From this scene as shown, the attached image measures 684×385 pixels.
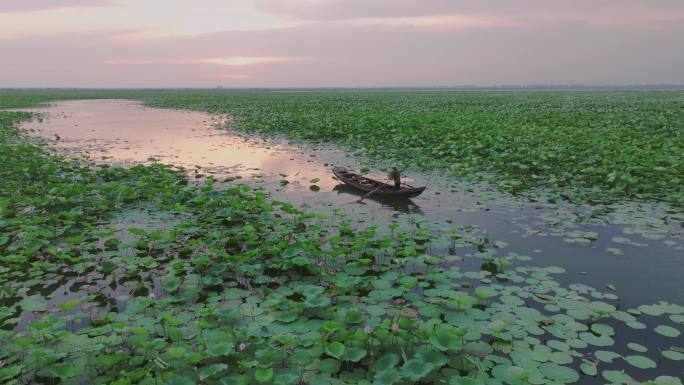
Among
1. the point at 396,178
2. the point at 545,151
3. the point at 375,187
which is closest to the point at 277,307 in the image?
the point at 396,178

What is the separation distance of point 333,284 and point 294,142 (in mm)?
13447

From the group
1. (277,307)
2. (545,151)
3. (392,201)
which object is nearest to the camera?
(277,307)

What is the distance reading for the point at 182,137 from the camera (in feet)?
65.0

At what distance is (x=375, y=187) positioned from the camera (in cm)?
914

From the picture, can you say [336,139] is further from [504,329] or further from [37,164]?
[504,329]

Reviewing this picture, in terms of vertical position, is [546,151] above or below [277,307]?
above

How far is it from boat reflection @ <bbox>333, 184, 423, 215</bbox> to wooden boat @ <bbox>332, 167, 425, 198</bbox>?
0.41 feet

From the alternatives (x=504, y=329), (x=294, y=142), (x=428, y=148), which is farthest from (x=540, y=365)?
(x=294, y=142)

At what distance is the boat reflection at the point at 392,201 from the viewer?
26.8 feet

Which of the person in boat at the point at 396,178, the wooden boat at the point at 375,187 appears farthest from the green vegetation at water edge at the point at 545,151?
the person in boat at the point at 396,178

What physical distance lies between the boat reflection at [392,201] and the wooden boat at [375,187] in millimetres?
126

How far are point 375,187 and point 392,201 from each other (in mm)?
555

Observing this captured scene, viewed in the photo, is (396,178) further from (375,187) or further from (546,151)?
(546,151)

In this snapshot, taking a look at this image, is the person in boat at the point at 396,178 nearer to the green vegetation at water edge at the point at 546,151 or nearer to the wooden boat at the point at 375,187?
the wooden boat at the point at 375,187
